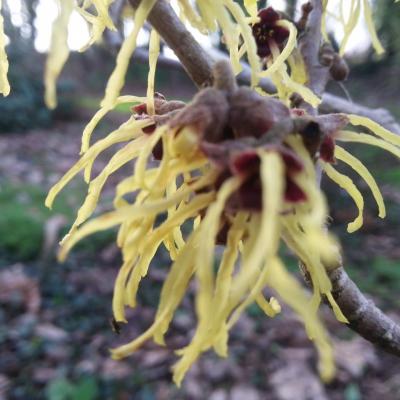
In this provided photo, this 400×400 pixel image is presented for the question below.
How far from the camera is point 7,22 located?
8.91 metres

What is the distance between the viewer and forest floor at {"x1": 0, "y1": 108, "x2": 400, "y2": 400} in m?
2.68

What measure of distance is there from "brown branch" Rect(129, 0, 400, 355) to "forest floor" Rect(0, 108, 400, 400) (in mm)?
1833

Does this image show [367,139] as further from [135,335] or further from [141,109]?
[135,335]

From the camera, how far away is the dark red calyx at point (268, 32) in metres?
1.01

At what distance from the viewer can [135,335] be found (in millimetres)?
3123

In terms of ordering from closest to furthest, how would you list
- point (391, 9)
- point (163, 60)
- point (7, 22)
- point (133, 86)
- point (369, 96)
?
point (163, 60) < point (391, 9) < point (369, 96) < point (7, 22) < point (133, 86)

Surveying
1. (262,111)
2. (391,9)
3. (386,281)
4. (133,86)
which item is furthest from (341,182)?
(133,86)

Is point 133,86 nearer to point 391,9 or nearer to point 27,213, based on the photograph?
point 391,9

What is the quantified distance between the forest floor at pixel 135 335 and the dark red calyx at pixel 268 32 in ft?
6.65

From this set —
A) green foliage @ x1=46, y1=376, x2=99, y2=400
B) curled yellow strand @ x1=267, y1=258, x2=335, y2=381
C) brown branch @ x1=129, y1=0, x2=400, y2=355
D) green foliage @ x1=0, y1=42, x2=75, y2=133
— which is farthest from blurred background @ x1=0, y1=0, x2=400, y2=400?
green foliage @ x1=0, y1=42, x2=75, y2=133

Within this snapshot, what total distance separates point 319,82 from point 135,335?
7.67 ft

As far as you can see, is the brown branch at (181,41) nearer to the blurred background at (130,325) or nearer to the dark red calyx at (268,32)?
the dark red calyx at (268,32)

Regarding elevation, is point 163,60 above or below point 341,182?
above

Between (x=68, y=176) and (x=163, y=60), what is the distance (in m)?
0.73
